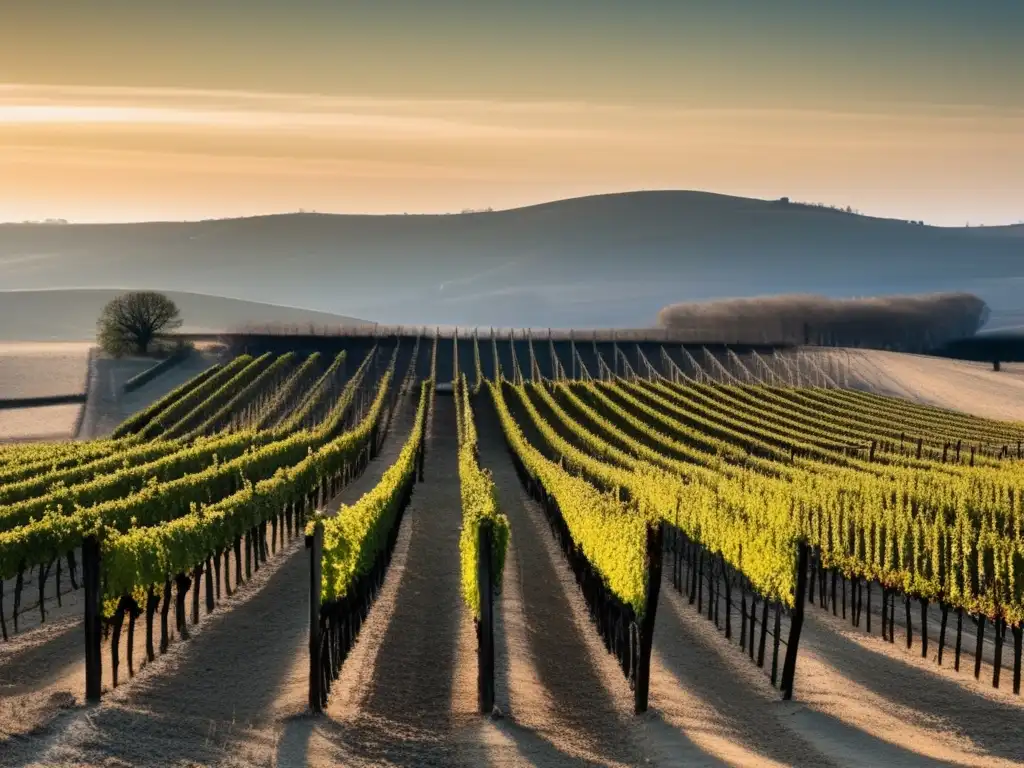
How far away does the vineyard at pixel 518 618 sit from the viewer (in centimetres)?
1989

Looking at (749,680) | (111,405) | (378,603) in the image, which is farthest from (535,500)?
(111,405)

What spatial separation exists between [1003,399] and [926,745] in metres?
107

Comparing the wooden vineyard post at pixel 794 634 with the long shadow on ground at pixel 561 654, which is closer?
the long shadow on ground at pixel 561 654

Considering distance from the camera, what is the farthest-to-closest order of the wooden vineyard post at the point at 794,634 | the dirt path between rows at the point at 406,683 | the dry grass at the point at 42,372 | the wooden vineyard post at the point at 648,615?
1. the dry grass at the point at 42,372
2. the wooden vineyard post at the point at 794,634
3. the wooden vineyard post at the point at 648,615
4. the dirt path between rows at the point at 406,683

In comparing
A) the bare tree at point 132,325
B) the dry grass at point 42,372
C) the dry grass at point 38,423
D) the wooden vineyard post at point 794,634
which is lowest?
the dry grass at point 38,423

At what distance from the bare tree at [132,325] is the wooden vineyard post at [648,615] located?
380ft

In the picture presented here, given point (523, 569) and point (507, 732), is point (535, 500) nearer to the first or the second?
point (523, 569)

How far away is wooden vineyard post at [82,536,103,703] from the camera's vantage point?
2061 cm

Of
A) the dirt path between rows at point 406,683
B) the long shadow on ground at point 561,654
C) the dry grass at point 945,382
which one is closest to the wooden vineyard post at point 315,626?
the dirt path between rows at point 406,683

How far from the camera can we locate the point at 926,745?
20344 mm

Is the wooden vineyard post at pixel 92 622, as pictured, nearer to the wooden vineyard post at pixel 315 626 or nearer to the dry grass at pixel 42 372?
the wooden vineyard post at pixel 315 626

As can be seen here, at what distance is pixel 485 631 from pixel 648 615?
2.86 metres

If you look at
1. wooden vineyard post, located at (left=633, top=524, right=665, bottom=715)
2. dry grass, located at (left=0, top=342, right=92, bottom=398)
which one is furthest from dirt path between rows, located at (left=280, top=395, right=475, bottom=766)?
dry grass, located at (left=0, top=342, right=92, bottom=398)

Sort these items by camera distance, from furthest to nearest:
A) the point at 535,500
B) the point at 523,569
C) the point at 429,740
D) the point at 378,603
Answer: the point at 535,500, the point at 523,569, the point at 378,603, the point at 429,740
